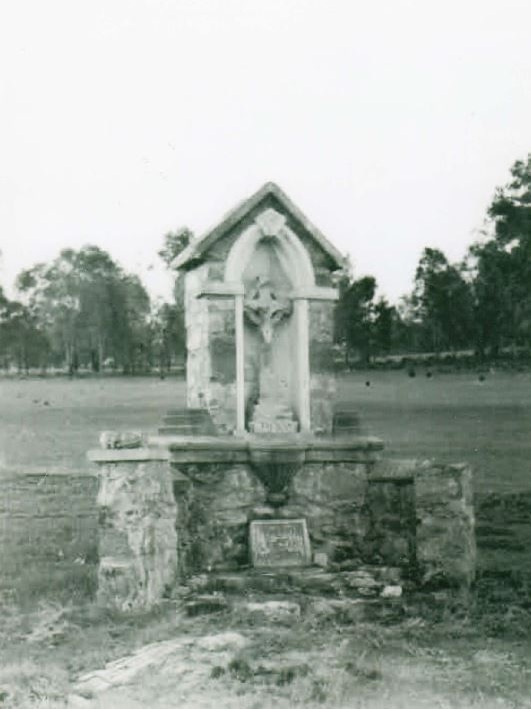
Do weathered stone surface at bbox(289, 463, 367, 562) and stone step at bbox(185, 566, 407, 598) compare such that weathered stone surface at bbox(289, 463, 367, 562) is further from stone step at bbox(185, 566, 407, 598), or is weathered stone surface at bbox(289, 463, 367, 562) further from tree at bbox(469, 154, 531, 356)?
tree at bbox(469, 154, 531, 356)

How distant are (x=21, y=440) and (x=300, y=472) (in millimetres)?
10338

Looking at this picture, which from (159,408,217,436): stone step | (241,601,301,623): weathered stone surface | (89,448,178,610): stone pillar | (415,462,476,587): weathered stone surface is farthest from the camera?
(159,408,217,436): stone step

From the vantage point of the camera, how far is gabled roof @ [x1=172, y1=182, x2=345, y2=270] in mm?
9391

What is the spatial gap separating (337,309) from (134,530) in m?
11.2

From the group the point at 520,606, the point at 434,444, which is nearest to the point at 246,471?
the point at 520,606

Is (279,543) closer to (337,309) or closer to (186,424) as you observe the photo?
(186,424)

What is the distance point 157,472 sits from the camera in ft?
27.5

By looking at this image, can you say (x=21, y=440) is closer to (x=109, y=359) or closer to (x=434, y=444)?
(x=109, y=359)

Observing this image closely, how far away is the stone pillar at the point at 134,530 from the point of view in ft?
26.5

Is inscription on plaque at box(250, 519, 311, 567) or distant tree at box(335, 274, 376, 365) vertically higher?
distant tree at box(335, 274, 376, 365)

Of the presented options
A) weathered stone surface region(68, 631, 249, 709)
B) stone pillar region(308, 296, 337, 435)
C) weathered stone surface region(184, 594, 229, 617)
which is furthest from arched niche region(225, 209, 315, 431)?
weathered stone surface region(68, 631, 249, 709)

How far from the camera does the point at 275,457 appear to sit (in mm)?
9148

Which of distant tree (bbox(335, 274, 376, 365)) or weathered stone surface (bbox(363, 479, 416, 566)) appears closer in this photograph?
weathered stone surface (bbox(363, 479, 416, 566))

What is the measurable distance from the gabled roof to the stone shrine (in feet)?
0.04
